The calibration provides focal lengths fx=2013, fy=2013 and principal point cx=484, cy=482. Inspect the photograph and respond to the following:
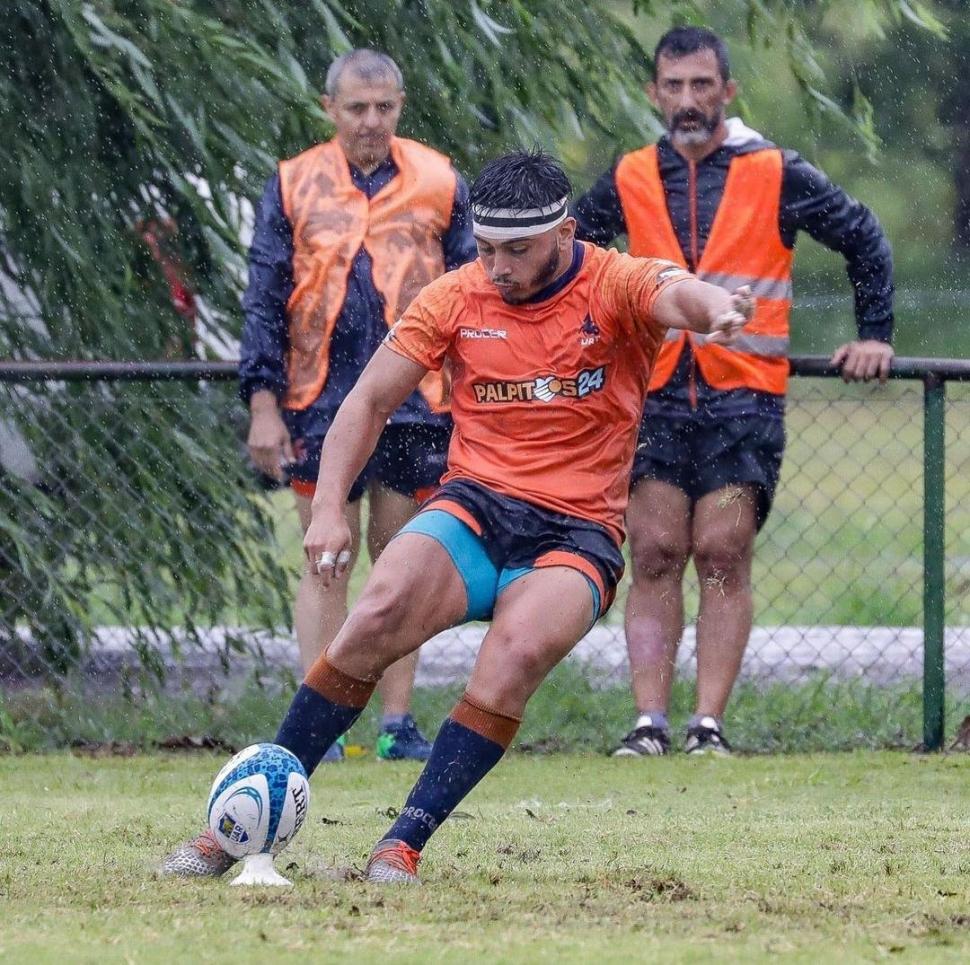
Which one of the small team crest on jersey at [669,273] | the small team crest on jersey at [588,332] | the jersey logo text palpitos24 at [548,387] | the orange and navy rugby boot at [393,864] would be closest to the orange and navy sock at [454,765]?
the orange and navy rugby boot at [393,864]

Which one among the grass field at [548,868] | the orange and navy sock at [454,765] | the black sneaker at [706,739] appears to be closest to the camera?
the grass field at [548,868]

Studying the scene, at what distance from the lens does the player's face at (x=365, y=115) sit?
7047 millimetres

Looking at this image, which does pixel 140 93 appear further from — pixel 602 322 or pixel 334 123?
pixel 602 322

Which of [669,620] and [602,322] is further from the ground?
[602,322]

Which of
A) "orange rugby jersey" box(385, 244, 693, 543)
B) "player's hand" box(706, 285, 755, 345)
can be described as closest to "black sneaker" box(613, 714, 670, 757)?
"orange rugby jersey" box(385, 244, 693, 543)

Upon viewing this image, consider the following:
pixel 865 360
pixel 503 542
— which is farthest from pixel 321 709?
pixel 865 360

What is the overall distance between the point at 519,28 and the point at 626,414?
345 cm

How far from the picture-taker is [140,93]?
7918 millimetres

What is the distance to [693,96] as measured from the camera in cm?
713

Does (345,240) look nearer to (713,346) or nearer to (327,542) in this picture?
(713,346)

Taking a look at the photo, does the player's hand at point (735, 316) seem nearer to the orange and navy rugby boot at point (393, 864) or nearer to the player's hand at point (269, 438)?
the orange and navy rugby boot at point (393, 864)

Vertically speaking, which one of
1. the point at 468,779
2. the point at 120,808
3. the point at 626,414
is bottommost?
the point at 120,808

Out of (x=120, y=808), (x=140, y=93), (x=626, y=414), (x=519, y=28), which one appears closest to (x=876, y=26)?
(x=519, y=28)

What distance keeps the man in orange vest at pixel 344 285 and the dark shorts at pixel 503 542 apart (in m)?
2.01
